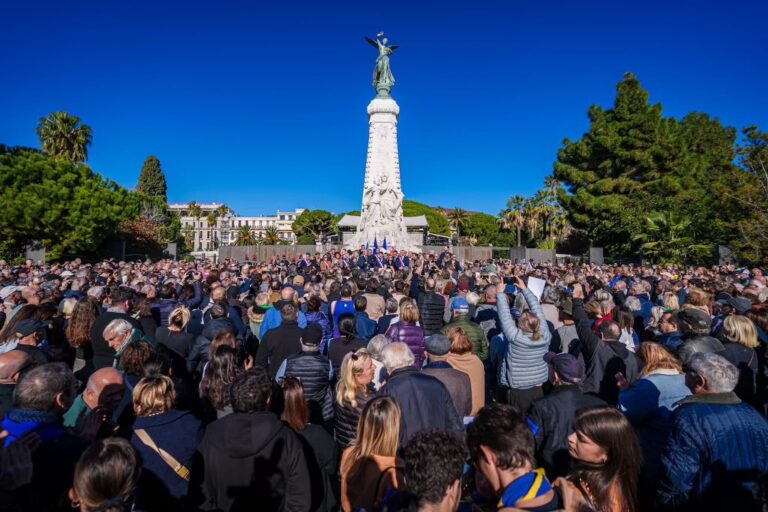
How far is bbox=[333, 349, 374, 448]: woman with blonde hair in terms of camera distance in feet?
12.0

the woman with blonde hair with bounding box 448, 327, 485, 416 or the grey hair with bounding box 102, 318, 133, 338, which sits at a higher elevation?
the grey hair with bounding box 102, 318, 133, 338

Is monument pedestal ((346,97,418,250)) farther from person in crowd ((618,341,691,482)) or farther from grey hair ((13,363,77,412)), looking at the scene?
grey hair ((13,363,77,412))

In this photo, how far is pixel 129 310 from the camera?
645 centimetres

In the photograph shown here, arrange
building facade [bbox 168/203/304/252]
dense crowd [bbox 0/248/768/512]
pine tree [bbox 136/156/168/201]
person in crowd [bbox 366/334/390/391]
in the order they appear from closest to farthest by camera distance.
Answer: dense crowd [bbox 0/248/768/512]
person in crowd [bbox 366/334/390/391]
pine tree [bbox 136/156/168/201]
building facade [bbox 168/203/304/252]

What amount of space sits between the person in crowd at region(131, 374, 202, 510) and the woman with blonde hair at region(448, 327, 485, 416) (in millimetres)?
2469

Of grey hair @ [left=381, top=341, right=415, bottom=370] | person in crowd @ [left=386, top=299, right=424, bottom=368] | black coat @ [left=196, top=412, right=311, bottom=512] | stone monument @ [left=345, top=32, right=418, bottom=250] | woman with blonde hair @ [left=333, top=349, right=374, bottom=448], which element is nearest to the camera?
black coat @ [left=196, top=412, right=311, bottom=512]

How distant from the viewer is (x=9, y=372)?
3.63 meters

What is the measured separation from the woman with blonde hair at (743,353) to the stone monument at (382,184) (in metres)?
30.3

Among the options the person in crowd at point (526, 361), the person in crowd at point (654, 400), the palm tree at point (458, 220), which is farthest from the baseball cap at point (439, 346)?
the palm tree at point (458, 220)

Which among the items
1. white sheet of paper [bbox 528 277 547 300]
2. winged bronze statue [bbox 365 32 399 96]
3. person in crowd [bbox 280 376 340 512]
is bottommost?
person in crowd [bbox 280 376 340 512]

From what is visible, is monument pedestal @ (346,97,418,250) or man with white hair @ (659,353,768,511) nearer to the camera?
man with white hair @ (659,353,768,511)

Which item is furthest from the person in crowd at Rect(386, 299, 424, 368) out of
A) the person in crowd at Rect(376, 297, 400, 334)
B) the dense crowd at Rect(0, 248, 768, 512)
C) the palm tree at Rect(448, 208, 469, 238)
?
the palm tree at Rect(448, 208, 469, 238)

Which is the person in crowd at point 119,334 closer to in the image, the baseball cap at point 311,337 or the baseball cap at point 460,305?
the baseball cap at point 311,337

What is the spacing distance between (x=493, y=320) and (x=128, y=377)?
5450mm
